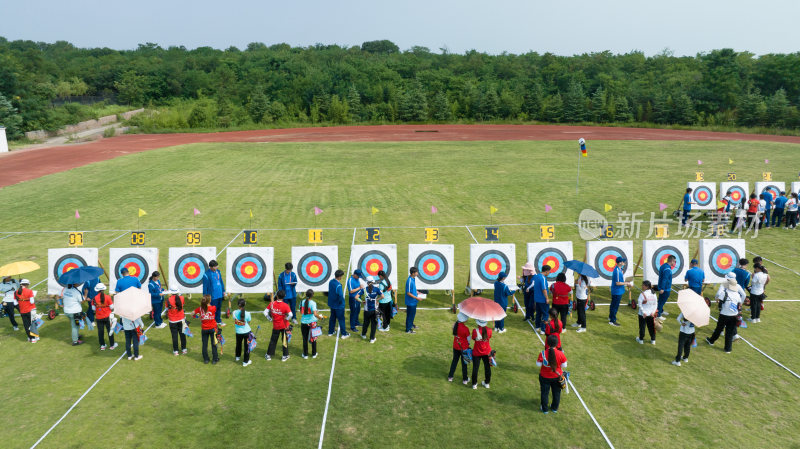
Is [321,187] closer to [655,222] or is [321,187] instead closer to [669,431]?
[655,222]

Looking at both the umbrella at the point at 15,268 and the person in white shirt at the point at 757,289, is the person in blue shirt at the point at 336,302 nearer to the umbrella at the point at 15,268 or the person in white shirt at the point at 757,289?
the umbrella at the point at 15,268

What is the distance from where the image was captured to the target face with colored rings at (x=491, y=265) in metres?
13.9

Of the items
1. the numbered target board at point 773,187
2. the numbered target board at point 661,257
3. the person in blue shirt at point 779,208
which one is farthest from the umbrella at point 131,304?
the numbered target board at point 773,187

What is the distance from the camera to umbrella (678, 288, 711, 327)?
951cm

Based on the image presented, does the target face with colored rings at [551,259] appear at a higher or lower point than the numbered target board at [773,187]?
lower

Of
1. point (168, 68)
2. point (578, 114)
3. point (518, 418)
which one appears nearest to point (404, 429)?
point (518, 418)

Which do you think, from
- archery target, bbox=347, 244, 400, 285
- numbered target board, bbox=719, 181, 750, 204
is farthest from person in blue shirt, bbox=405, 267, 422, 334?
numbered target board, bbox=719, 181, 750, 204

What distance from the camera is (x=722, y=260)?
Result: 14477 mm

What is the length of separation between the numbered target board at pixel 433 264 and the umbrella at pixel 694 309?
5.95 metres

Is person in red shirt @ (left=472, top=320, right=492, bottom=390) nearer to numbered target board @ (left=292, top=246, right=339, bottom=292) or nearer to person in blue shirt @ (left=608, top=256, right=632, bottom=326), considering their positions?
person in blue shirt @ (left=608, top=256, right=632, bottom=326)

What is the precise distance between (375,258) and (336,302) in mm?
3120

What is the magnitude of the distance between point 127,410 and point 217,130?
5903 centimetres

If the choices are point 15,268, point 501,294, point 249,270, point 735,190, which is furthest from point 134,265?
point 735,190

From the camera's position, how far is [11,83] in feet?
179
